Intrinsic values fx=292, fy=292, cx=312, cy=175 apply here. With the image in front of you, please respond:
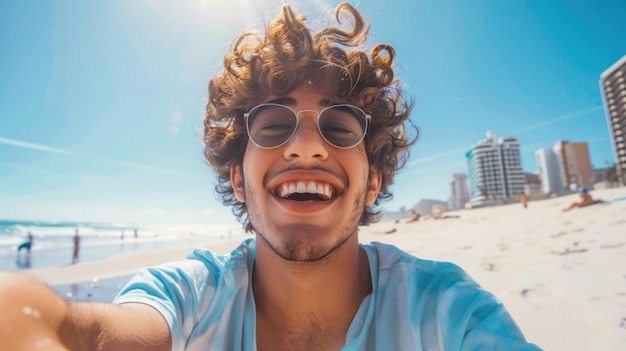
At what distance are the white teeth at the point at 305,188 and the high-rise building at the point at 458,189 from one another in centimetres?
14624

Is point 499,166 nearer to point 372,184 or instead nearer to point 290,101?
point 372,184

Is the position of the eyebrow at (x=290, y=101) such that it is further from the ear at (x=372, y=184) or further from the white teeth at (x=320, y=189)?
the ear at (x=372, y=184)

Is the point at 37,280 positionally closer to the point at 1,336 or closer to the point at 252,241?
the point at 1,336

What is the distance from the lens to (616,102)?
287 ft

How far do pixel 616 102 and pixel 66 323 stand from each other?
5042 inches

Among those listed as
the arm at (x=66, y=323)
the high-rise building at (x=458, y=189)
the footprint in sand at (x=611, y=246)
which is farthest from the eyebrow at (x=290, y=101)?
the high-rise building at (x=458, y=189)

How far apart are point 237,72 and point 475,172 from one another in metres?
138

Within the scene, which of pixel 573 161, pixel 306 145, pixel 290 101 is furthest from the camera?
pixel 573 161

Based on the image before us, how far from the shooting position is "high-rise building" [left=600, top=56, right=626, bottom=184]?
84.0 m

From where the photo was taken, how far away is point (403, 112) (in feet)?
11.0

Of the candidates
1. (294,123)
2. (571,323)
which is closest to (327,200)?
(294,123)

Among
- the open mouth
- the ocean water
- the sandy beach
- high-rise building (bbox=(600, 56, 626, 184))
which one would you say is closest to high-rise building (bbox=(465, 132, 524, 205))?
high-rise building (bbox=(600, 56, 626, 184))

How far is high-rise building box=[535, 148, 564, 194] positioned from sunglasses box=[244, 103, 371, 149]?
145m

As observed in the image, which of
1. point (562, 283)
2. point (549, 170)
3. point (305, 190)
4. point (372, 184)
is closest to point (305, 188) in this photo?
point (305, 190)
